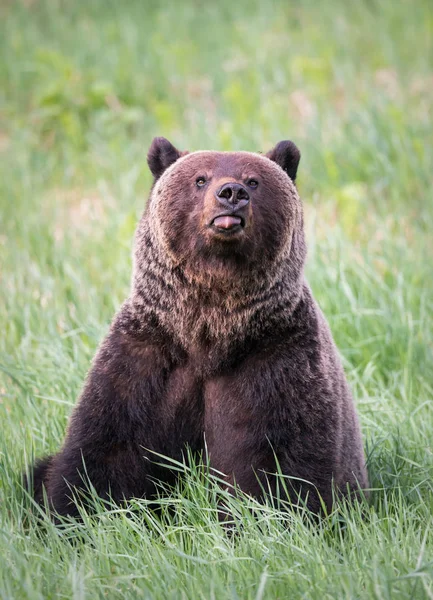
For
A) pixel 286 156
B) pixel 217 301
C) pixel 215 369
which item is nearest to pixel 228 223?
pixel 217 301

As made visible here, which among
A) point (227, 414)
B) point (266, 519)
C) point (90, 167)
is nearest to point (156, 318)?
point (227, 414)

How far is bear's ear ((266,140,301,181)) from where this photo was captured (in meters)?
4.20

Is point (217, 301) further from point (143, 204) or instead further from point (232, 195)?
point (143, 204)

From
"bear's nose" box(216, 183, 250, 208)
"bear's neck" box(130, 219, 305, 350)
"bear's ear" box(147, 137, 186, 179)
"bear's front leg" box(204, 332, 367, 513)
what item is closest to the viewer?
"bear's nose" box(216, 183, 250, 208)

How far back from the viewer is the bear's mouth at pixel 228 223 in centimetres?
358

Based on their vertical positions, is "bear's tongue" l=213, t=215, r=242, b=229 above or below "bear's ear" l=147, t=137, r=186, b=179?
below

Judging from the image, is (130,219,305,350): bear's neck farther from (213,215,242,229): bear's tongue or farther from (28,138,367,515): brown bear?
(213,215,242,229): bear's tongue

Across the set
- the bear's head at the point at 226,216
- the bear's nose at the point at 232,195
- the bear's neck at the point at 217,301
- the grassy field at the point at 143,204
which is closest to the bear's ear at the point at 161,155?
the bear's head at the point at 226,216

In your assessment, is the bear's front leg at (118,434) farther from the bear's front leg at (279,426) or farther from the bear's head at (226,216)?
the bear's head at (226,216)

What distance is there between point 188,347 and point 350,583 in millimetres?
1372

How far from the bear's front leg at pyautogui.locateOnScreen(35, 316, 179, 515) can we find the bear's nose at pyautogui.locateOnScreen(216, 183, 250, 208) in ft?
2.55

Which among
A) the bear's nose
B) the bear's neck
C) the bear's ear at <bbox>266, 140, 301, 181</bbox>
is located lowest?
the bear's neck

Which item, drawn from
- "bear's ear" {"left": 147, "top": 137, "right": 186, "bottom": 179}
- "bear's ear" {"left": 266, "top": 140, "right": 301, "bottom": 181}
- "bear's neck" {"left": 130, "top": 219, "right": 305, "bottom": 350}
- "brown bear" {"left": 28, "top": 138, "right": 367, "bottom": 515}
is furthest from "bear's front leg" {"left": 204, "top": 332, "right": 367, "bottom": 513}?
"bear's ear" {"left": 147, "top": 137, "right": 186, "bottom": 179}

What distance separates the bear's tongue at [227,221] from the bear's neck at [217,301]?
300 mm
